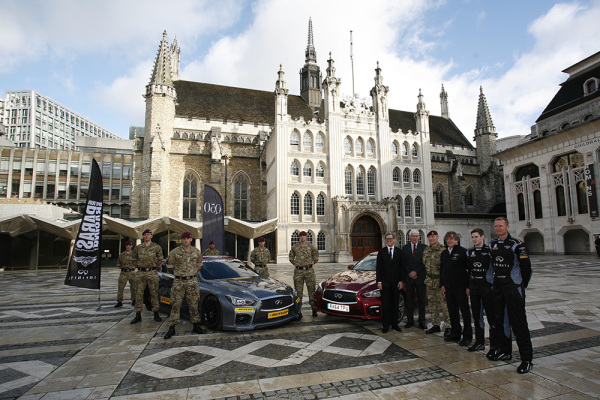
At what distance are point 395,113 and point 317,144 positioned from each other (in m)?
19.4

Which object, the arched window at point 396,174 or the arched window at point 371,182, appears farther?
the arched window at point 396,174

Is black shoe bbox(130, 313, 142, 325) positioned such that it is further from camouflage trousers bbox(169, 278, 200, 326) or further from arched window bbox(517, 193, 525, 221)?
arched window bbox(517, 193, 525, 221)

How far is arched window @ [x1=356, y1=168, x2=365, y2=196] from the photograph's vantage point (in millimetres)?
31269

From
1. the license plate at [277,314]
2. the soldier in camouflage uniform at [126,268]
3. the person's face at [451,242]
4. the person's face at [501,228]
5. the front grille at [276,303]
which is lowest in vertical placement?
the license plate at [277,314]

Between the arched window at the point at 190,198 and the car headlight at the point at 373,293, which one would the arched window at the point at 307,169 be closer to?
the arched window at the point at 190,198

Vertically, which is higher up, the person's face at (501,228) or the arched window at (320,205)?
the arched window at (320,205)

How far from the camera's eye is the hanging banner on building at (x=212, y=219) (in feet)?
42.7

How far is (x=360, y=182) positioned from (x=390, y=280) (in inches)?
996

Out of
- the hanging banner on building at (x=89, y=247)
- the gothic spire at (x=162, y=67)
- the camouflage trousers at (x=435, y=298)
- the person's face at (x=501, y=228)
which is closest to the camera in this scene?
the person's face at (x=501, y=228)

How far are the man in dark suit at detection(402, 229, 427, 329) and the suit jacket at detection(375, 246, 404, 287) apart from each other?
0.63 ft

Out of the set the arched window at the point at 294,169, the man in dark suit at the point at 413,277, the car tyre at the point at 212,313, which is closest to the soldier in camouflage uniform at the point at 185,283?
the car tyre at the point at 212,313

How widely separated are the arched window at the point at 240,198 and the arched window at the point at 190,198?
11.6 feet

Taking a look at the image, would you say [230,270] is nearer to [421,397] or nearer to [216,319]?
[216,319]

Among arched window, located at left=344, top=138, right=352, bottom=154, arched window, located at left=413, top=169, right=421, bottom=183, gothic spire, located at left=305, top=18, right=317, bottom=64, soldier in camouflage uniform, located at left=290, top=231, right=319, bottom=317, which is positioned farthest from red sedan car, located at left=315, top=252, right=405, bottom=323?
gothic spire, located at left=305, top=18, right=317, bottom=64
